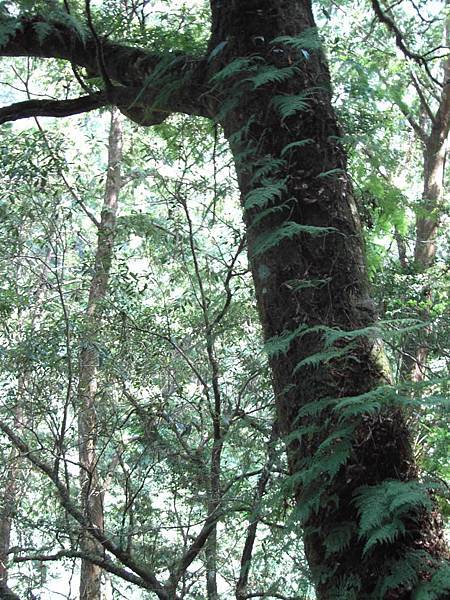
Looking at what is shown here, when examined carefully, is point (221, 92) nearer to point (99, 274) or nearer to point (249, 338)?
point (249, 338)

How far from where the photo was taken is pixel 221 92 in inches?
100

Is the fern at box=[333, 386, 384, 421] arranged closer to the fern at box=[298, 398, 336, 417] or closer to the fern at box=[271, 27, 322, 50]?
the fern at box=[298, 398, 336, 417]

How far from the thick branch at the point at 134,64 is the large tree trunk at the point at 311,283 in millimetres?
194

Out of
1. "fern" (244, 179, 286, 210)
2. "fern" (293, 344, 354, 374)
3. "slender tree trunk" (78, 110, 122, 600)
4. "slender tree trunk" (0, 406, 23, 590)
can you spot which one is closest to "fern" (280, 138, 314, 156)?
"fern" (244, 179, 286, 210)

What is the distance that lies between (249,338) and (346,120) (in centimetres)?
196

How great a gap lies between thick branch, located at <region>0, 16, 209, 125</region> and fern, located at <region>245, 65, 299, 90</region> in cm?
42

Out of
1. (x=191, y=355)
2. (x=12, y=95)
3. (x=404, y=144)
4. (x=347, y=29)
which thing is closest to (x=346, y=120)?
(x=191, y=355)

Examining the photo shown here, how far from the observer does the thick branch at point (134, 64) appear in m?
2.82

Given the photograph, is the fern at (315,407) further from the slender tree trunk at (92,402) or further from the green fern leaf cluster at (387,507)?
the slender tree trunk at (92,402)

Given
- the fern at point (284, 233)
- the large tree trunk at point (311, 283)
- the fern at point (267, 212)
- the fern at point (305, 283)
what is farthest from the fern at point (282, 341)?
the fern at point (267, 212)

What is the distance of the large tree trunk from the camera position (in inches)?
68.9

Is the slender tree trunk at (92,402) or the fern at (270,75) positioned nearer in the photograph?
the fern at (270,75)

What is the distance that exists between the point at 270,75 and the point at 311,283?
73 centimetres

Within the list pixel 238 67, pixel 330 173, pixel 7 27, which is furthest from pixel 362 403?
pixel 7 27
